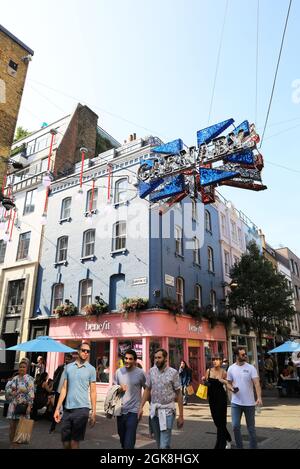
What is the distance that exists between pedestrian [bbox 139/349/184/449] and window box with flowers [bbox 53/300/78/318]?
16.2 metres

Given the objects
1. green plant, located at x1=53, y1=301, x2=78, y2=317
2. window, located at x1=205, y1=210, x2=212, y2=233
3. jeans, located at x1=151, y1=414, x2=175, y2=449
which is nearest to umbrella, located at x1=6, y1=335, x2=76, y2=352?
green plant, located at x1=53, y1=301, x2=78, y2=317

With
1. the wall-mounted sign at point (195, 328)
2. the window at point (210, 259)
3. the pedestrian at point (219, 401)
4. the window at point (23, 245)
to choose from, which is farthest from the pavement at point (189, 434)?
the window at point (23, 245)

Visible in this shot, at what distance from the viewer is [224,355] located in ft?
82.1

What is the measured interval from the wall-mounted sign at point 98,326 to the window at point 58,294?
3176mm

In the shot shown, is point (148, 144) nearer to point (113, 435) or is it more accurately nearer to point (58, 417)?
point (113, 435)

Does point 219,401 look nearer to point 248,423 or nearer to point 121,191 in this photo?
point 248,423

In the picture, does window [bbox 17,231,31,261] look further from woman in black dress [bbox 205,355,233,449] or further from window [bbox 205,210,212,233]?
woman in black dress [bbox 205,355,233,449]

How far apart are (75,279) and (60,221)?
4.61 metres

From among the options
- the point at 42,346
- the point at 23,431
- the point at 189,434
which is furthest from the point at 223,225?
the point at 23,431

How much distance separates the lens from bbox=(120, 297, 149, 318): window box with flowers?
18.6 meters

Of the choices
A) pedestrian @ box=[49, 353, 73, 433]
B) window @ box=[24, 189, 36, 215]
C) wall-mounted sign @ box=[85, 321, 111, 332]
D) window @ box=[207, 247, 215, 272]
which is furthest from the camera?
window @ box=[24, 189, 36, 215]

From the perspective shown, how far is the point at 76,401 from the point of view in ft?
17.6

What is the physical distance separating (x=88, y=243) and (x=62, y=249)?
2.30 m
